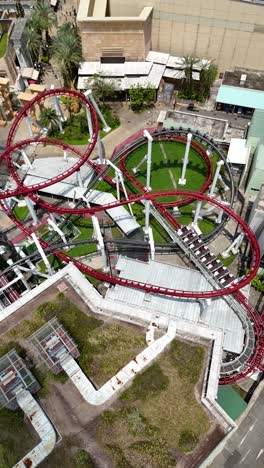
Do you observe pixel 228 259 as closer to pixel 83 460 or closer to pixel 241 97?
pixel 241 97

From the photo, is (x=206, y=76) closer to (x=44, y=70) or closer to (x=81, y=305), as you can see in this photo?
(x=44, y=70)

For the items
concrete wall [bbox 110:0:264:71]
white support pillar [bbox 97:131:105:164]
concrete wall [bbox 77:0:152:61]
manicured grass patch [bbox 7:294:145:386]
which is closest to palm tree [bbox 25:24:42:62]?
concrete wall [bbox 77:0:152:61]

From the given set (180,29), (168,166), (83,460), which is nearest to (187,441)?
(83,460)

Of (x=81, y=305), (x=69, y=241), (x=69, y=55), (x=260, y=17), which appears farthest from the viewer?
(x=69, y=55)

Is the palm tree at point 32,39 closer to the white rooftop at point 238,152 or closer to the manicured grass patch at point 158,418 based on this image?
the white rooftop at point 238,152

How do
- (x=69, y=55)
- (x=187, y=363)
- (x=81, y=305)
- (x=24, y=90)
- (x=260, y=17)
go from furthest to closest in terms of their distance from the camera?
(x=24, y=90)
(x=69, y=55)
(x=260, y=17)
(x=81, y=305)
(x=187, y=363)

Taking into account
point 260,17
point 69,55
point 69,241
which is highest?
point 260,17

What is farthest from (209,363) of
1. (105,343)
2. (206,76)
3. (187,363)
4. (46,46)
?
(46,46)
